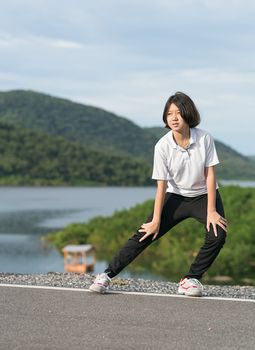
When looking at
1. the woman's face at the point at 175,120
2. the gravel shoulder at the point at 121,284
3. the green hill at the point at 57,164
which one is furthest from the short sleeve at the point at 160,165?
the green hill at the point at 57,164

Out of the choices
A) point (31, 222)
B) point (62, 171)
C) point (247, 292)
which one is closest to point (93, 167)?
point (62, 171)

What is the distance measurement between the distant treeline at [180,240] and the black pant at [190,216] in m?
29.4

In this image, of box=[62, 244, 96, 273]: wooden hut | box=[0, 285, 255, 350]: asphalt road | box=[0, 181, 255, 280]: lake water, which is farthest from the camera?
box=[0, 181, 255, 280]: lake water

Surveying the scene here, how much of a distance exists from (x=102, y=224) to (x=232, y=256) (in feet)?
63.8

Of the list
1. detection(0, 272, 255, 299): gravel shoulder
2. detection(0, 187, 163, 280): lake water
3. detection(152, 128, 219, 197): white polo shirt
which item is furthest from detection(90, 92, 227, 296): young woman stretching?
detection(0, 187, 163, 280): lake water

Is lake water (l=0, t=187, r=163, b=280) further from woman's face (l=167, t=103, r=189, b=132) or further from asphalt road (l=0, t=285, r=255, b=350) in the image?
woman's face (l=167, t=103, r=189, b=132)

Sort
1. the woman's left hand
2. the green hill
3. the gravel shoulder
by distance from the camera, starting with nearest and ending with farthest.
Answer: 1. the woman's left hand
2. the gravel shoulder
3. the green hill

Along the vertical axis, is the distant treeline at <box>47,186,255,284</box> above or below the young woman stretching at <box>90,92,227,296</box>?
below

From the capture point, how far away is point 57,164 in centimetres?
15675

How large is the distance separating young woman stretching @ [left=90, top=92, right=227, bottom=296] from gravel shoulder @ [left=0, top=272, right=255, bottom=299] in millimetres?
545

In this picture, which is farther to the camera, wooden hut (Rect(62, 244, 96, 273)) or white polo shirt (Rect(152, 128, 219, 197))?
wooden hut (Rect(62, 244, 96, 273))

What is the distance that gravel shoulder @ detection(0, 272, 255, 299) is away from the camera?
22.3 ft

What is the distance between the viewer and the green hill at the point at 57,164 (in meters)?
154

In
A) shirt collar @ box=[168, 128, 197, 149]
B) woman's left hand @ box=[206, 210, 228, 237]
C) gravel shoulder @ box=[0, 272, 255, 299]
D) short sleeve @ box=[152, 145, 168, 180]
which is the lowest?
gravel shoulder @ box=[0, 272, 255, 299]
